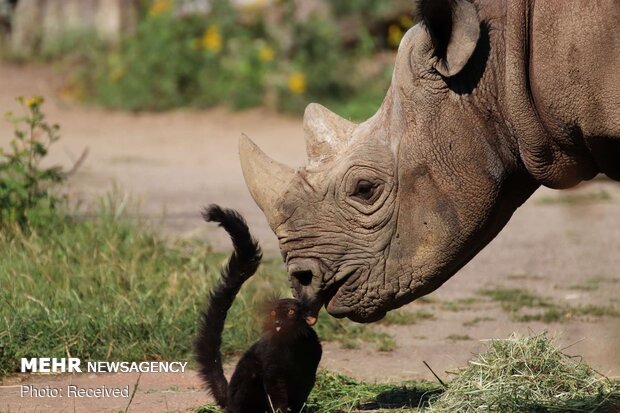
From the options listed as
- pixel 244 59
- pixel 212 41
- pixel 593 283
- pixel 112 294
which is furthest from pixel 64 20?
pixel 112 294

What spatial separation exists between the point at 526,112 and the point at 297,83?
9797 millimetres

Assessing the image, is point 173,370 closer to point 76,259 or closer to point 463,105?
point 76,259

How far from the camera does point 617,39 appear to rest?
12.2 ft

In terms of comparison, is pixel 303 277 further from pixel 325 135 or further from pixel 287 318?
pixel 325 135

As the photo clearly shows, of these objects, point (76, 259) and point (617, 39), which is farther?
point (76, 259)

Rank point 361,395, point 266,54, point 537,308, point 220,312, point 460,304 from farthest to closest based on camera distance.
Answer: point 266,54 < point 460,304 < point 537,308 < point 361,395 < point 220,312

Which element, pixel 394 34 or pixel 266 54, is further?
pixel 394 34

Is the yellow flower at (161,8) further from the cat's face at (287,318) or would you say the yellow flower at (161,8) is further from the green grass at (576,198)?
the cat's face at (287,318)

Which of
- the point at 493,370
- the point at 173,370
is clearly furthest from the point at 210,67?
the point at 493,370

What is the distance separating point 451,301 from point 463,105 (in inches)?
119

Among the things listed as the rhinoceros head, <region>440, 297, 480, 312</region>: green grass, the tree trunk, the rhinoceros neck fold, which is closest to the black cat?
the rhinoceros head

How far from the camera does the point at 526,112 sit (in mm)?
3938

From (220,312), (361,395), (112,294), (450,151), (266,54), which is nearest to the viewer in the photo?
(450,151)

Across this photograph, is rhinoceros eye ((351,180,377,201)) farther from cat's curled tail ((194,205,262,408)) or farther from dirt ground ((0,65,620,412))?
dirt ground ((0,65,620,412))
